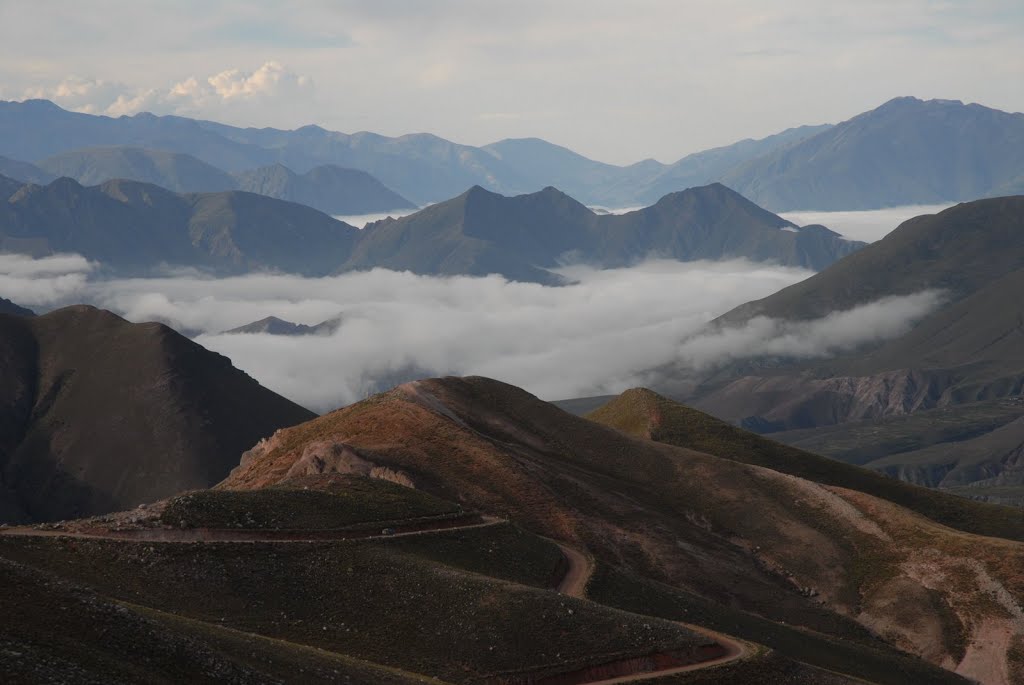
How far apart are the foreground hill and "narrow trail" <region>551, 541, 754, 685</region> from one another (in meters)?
1.81

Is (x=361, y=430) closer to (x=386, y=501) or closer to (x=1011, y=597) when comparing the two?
(x=386, y=501)

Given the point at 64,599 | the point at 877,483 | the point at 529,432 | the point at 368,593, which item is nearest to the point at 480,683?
the point at 368,593

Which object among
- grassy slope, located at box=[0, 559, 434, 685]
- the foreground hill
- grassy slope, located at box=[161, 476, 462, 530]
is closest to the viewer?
grassy slope, located at box=[0, 559, 434, 685]

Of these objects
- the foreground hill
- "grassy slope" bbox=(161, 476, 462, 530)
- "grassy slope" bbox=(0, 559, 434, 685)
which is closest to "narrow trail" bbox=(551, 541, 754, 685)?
the foreground hill

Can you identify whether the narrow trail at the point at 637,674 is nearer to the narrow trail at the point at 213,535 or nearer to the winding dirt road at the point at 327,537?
the winding dirt road at the point at 327,537

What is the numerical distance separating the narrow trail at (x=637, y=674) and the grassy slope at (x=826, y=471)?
76.1m

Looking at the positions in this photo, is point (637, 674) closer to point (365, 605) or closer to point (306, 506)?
point (365, 605)

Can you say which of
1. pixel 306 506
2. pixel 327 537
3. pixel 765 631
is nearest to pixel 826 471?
pixel 765 631

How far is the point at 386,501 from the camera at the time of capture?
106 meters

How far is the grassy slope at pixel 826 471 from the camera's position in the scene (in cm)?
17875

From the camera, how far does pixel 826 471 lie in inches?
7480

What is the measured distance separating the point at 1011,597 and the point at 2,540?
325ft

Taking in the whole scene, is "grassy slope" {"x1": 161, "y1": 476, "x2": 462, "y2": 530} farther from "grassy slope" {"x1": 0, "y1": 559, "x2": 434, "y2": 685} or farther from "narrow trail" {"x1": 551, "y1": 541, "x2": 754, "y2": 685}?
"grassy slope" {"x1": 0, "y1": 559, "x2": 434, "y2": 685}

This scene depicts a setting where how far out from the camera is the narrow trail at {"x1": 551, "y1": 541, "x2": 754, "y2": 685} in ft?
260
